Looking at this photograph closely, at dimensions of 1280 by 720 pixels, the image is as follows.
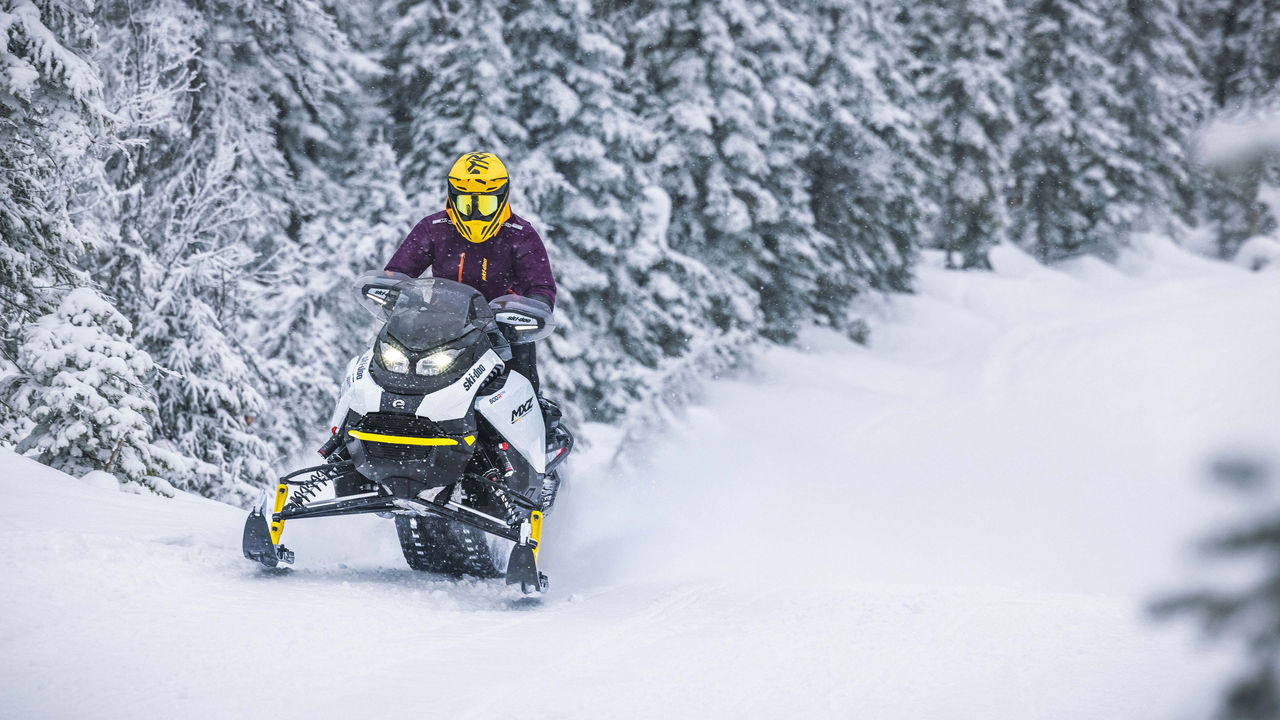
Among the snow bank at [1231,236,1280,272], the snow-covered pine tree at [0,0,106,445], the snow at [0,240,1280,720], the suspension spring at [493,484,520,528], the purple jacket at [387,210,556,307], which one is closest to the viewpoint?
the snow at [0,240,1280,720]

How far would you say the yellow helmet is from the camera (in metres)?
5.55

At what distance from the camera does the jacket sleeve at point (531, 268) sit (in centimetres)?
580

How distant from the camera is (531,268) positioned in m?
5.84

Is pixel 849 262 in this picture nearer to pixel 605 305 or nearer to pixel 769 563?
pixel 605 305

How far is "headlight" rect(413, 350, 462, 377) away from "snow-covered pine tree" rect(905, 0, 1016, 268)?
2820 centimetres

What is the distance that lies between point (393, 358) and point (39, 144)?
4095 millimetres

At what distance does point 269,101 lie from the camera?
14406mm

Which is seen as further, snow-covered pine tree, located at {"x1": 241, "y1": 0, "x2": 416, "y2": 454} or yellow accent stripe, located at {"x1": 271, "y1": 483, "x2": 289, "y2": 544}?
snow-covered pine tree, located at {"x1": 241, "y1": 0, "x2": 416, "y2": 454}

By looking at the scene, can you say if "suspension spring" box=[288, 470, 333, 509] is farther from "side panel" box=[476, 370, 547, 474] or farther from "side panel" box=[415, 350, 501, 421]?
"side panel" box=[476, 370, 547, 474]

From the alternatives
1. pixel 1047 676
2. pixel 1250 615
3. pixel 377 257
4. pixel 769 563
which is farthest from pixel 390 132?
pixel 1250 615

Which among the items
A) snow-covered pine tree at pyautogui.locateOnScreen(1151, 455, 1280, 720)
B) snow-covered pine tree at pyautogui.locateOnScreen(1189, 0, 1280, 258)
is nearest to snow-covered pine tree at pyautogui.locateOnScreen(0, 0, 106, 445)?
snow-covered pine tree at pyautogui.locateOnScreen(1189, 0, 1280, 258)

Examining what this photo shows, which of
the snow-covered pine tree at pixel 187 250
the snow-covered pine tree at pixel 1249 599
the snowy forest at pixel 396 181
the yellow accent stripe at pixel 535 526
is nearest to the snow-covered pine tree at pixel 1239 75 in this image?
the snowy forest at pixel 396 181

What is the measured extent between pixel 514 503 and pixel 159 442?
5.57 metres

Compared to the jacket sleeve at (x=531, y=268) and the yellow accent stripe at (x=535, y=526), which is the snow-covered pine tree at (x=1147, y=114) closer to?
the jacket sleeve at (x=531, y=268)
